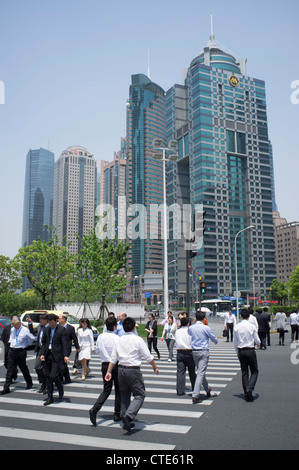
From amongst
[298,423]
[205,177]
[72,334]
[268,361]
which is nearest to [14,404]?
[72,334]

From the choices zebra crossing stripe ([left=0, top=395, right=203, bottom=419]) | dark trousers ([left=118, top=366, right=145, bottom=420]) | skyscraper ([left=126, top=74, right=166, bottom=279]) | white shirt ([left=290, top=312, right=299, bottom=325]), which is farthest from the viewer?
skyscraper ([left=126, top=74, right=166, bottom=279])

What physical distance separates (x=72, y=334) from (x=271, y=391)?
513 centimetres

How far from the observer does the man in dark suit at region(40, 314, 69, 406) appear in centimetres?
833

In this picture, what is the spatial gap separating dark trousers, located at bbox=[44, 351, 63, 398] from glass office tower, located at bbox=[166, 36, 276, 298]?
123896 millimetres

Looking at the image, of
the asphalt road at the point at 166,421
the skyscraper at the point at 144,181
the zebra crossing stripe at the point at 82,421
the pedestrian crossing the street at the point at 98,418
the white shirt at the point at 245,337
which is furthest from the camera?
the skyscraper at the point at 144,181

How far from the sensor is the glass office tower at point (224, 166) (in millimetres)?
135500

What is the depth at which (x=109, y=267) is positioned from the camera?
32250 mm

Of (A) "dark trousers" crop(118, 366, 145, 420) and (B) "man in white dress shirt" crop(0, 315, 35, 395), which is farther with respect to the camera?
(B) "man in white dress shirt" crop(0, 315, 35, 395)

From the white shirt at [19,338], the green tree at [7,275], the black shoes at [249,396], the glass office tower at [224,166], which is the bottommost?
the black shoes at [249,396]

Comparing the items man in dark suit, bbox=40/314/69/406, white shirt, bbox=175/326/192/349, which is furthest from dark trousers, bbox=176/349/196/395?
man in dark suit, bbox=40/314/69/406

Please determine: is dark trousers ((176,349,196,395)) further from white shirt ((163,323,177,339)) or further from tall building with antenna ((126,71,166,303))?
tall building with antenna ((126,71,166,303))

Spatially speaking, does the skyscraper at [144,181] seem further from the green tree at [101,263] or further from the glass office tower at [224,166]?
the green tree at [101,263]

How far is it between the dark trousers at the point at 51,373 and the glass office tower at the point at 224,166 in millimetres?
123896

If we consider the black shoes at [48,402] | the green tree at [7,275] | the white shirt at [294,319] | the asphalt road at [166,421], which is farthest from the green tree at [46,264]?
the black shoes at [48,402]
